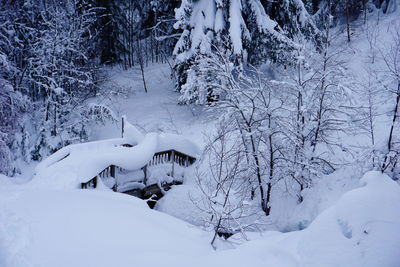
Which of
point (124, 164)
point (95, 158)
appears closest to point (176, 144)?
point (124, 164)

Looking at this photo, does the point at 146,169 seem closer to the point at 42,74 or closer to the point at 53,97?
the point at 53,97

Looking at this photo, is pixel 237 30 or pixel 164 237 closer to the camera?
pixel 164 237

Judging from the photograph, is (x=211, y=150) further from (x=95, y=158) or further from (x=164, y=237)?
(x=164, y=237)

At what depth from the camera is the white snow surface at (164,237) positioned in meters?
3.86

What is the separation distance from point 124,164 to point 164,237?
5689mm

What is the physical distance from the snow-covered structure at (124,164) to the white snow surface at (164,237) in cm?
253

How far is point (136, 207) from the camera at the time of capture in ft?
23.9

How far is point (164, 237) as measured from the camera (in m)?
5.78

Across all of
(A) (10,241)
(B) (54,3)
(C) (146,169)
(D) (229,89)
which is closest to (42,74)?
(B) (54,3)

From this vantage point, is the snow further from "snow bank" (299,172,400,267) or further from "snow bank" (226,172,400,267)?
"snow bank" (299,172,400,267)

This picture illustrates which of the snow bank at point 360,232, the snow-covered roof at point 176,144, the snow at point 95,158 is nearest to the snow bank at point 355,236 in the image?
the snow bank at point 360,232

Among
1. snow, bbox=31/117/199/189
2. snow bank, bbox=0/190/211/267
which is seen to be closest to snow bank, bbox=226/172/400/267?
snow bank, bbox=0/190/211/267

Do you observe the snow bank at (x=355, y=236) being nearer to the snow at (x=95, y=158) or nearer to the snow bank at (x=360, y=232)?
the snow bank at (x=360, y=232)

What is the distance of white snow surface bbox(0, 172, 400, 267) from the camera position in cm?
386
